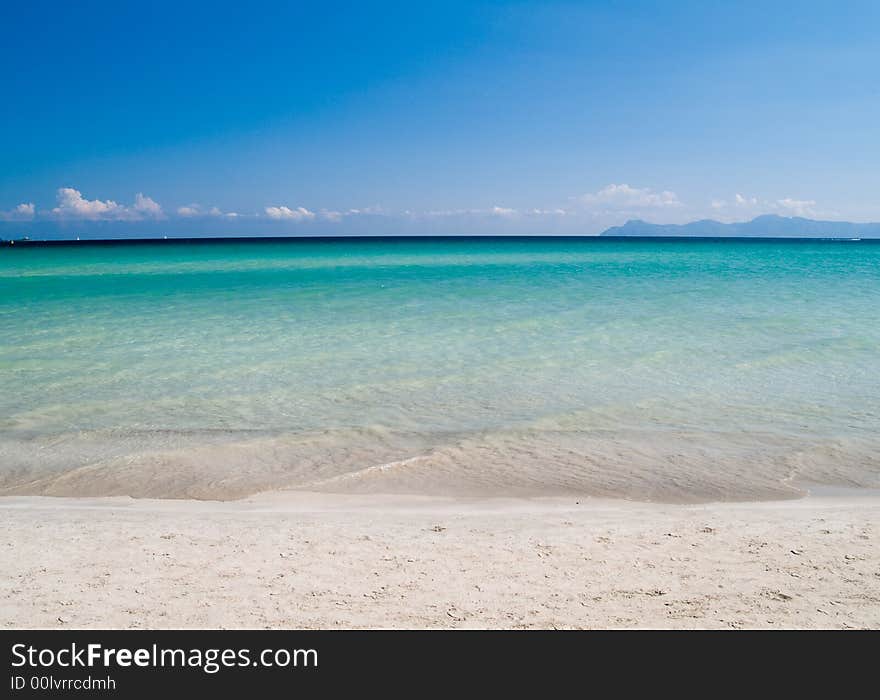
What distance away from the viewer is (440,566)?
163 inches

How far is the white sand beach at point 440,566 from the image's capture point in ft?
11.5

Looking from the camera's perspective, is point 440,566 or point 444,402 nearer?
point 440,566

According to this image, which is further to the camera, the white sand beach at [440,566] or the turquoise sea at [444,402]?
the turquoise sea at [444,402]

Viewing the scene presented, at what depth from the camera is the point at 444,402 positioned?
9.05 meters

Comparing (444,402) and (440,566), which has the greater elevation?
(444,402)

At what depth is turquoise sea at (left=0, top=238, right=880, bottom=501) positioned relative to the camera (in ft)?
21.1

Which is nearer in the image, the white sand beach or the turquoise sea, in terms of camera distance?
the white sand beach

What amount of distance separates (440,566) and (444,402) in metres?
4.96

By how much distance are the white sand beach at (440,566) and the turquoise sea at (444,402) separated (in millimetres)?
876

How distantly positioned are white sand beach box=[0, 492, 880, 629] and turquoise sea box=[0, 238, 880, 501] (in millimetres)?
876
